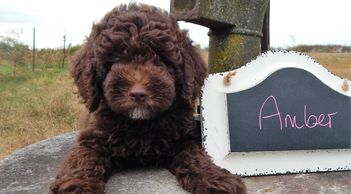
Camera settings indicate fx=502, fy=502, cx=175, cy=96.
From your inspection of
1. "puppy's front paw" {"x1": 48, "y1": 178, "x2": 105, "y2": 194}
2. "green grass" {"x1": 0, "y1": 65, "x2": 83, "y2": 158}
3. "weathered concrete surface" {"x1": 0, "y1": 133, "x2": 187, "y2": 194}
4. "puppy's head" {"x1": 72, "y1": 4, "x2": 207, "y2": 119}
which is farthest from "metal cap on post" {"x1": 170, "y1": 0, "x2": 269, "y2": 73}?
"green grass" {"x1": 0, "y1": 65, "x2": 83, "y2": 158}

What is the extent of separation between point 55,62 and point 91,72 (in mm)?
17653

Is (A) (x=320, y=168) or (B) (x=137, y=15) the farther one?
(A) (x=320, y=168)

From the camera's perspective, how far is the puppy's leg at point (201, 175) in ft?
8.45

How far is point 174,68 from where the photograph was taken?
2.76 meters

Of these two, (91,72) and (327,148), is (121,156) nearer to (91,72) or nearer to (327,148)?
(91,72)

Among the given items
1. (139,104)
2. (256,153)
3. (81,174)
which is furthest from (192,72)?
(81,174)

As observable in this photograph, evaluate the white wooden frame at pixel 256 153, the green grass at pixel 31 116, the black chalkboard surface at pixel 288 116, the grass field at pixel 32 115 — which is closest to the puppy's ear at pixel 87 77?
the white wooden frame at pixel 256 153

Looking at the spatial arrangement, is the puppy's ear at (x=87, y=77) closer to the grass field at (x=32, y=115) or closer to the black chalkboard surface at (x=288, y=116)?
the black chalkboard surface at (x=288, y=116)

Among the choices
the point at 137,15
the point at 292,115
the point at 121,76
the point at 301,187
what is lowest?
the point at 301,187

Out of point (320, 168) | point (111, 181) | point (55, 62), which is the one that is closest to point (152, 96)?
point (111, 181)

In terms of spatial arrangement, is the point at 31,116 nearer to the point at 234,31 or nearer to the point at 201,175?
the point at 234,31

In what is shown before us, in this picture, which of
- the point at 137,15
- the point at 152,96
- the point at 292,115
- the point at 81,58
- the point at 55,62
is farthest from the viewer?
the point at 55,62

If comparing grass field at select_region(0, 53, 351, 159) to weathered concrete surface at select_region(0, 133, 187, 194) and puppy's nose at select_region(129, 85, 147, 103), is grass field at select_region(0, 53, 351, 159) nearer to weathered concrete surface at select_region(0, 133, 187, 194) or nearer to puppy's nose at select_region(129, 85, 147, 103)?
weathered concrete surface at select_region(0, 133, 187, 194)

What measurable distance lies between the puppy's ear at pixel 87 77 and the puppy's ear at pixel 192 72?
1.66ft
